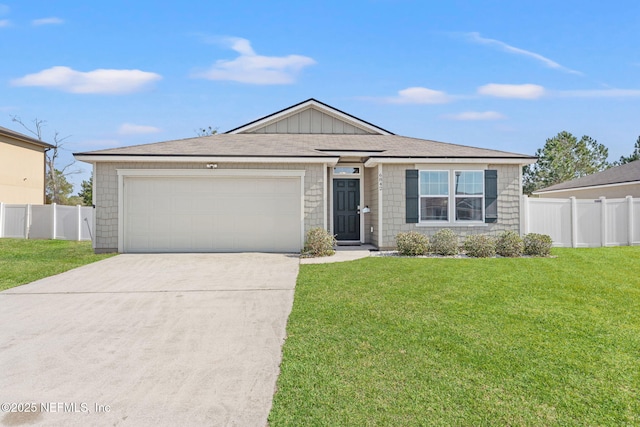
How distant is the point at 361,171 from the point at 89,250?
9164mm

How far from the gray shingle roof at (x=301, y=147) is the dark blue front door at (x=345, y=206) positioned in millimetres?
1193

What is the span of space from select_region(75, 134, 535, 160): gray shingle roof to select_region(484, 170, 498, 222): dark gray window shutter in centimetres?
63

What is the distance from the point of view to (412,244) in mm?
10594

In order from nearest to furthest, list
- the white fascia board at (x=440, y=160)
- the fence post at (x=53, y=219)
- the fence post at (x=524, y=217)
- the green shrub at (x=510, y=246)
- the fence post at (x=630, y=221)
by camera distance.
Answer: the green shrub at (x=510, y=246)
the white fascia board at (x=440, y=160)
the fence post at (x=524, y=217)
the fence post at (x=630, y=221)
the fence post at (x=53, y=219)

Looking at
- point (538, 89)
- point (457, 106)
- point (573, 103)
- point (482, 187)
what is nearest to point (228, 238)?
point (482, 187)

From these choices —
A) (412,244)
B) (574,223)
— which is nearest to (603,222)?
(574,223)

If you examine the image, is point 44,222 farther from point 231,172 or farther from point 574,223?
point 574,223

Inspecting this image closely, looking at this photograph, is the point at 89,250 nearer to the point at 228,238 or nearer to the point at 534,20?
the point at 228,238

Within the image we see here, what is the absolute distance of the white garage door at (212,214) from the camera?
11.5m

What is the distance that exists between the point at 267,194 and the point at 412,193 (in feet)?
14.6

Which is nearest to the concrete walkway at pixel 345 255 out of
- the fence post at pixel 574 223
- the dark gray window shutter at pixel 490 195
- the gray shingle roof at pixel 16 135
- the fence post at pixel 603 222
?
the dark gray window shutter at pixel 490 195

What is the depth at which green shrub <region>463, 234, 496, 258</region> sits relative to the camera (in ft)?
34.0

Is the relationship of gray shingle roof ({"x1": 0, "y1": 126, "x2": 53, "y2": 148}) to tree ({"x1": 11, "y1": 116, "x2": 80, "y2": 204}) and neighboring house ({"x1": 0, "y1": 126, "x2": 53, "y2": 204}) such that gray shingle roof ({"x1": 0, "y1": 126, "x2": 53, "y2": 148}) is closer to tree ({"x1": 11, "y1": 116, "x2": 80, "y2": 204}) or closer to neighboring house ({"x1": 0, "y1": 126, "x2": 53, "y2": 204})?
neighboring house ({"x1": 0, "y1": 126, "x2": 53, "y2": 204})

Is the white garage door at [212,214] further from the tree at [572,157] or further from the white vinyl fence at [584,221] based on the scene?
the tree at [572,157]
